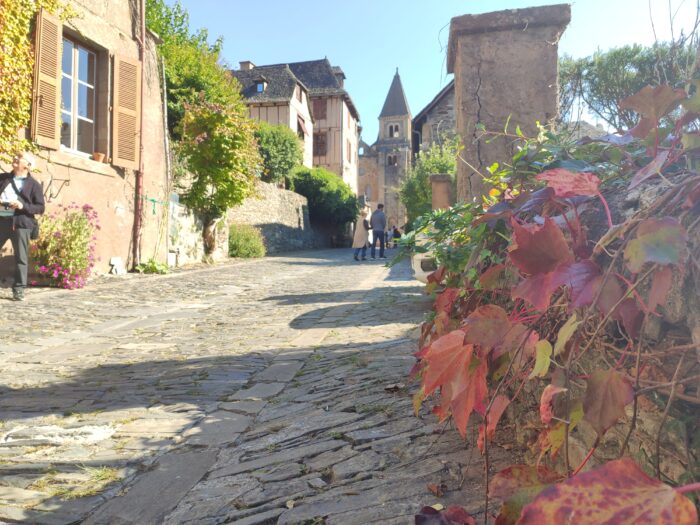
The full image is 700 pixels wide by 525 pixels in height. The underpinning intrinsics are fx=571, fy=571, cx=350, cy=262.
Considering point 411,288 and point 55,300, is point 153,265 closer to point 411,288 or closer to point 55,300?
point 55,300

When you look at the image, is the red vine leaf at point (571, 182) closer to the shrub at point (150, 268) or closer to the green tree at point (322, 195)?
the shrub at point (150, 268)

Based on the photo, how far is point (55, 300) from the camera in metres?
6.64

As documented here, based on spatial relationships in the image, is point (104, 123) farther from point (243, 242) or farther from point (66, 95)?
point (243, 242)

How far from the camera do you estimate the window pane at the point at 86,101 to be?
9.38 m

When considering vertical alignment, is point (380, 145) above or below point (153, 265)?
above

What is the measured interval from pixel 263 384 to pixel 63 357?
1.66 m

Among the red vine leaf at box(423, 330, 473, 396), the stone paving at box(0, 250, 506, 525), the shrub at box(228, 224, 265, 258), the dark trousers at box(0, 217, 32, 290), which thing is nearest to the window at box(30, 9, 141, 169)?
the dark trousers at box(0, 217, 32, 290)

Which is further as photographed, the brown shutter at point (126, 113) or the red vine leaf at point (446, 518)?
the brown shutter at point (126, 113)

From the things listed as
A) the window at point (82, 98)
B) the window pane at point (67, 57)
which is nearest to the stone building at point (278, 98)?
the window at point (82, 98)

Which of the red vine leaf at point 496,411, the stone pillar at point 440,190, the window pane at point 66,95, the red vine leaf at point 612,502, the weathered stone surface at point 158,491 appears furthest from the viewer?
the window pane at point 66,95

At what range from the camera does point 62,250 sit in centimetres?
779

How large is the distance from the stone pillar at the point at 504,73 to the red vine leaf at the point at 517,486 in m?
3.15

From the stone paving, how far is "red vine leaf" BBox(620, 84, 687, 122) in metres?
1.11

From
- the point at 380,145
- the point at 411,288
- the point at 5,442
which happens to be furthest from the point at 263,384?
the point at 380,145
